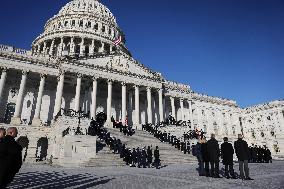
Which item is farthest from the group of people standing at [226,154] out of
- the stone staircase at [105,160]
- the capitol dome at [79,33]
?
the capitol dome at [79,33]

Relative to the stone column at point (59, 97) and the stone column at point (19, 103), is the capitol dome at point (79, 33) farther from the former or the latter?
the stone column at point (59, 97)

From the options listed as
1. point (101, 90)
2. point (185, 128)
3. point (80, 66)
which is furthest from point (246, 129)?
point (80, 66)

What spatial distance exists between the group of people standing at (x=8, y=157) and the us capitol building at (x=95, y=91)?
2364 centimetres

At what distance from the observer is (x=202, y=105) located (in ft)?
197

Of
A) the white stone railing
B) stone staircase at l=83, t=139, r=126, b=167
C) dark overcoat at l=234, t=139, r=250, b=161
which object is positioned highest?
the white stone railing

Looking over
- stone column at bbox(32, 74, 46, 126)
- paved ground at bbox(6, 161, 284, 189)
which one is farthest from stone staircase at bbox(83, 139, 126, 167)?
stone column at bbox(32, 74, 46, 126)

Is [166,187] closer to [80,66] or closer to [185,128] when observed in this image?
[185,128]

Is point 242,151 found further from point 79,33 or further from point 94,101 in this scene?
point 79,33

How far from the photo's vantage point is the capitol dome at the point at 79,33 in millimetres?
61344

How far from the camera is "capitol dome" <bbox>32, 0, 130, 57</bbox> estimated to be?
61344 mm

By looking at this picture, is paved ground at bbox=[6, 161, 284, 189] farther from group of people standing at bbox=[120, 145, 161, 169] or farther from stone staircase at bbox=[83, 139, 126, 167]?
group of people standing at bbox=[120, 145, 161, 169]

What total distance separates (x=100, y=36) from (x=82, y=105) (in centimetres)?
2756

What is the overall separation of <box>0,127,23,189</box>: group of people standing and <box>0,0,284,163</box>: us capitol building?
77.6ft

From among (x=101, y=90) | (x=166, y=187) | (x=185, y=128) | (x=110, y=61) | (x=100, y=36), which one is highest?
(x=100, y=36)
